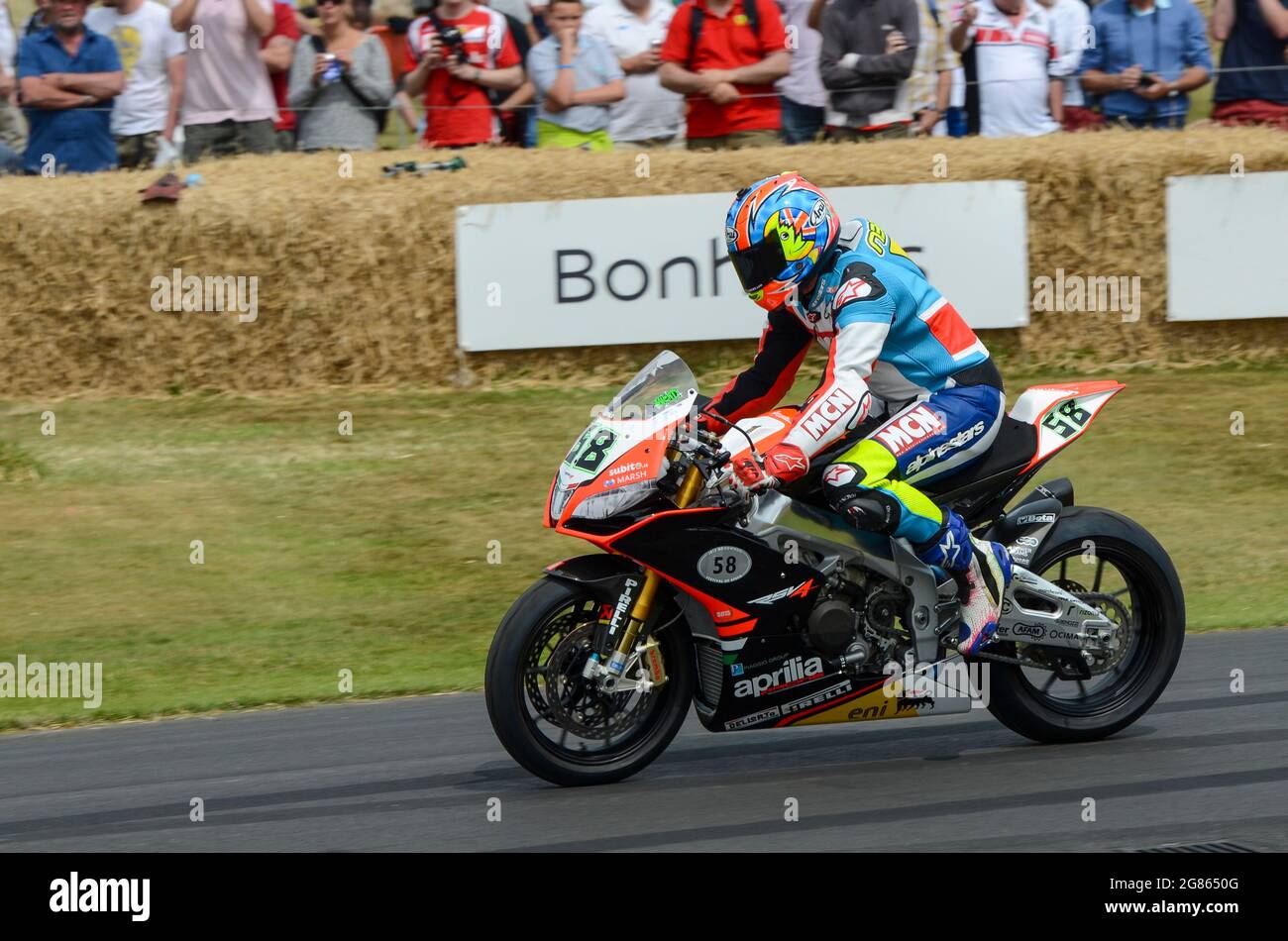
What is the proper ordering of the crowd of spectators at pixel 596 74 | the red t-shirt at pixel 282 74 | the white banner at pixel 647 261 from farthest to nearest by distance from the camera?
the red t-shirt at pixel 282 74, the crowd of spectators at pixel 596 74, the white banner at pixel 647 261

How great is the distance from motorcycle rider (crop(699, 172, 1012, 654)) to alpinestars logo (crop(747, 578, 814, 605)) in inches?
11.0

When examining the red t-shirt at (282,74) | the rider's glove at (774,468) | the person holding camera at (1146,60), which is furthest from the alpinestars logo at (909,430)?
the red t-shirt at (282,74)

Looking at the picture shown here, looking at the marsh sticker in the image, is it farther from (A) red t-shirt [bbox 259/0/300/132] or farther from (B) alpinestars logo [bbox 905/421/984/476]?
(A) red t-shirt [bbox 259/0/300/132]

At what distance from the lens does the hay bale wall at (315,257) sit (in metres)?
12.0

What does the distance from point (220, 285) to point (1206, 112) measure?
7.00 meters

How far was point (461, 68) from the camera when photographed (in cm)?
1230

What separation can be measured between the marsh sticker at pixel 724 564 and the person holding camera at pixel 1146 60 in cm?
801

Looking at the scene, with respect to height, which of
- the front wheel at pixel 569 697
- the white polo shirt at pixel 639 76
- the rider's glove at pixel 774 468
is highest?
the white polo shirt at pixel 639 76

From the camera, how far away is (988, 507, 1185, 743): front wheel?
6320mm

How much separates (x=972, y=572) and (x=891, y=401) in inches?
25.6

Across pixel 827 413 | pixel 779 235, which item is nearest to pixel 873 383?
pixel 827 413

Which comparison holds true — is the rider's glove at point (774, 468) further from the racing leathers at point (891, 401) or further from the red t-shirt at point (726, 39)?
the red t-shirt at point (726, 39)

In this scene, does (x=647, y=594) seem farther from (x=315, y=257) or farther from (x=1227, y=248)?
(x=1227, y=248)

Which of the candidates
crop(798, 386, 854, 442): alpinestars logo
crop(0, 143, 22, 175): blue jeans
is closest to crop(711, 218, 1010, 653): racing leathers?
crop(798, 386, 854, 442): alpinestars logo
